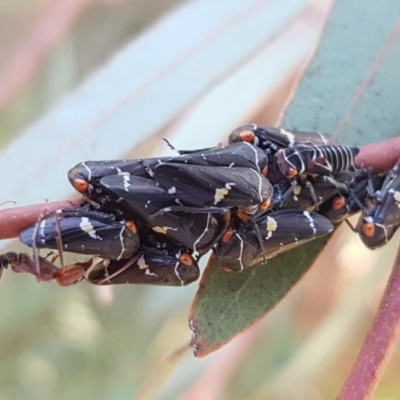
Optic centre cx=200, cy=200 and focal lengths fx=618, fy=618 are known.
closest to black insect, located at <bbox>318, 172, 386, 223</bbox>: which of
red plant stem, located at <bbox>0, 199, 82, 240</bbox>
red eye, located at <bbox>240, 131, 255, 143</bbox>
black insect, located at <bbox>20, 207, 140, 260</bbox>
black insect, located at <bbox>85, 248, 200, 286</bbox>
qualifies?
red eye, located at <bbox>240, 131, 255, 143</bbox>

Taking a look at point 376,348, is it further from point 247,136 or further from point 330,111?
point 330,111

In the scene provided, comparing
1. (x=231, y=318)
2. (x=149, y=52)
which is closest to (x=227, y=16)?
(x=149, y=52)

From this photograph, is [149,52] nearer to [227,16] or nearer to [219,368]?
[227,16]

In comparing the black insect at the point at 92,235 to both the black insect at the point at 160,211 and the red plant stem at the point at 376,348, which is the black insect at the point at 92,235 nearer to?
the black insect at the point at 160,211

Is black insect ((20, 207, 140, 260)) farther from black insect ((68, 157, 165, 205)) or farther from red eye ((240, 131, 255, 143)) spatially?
red eye ((240, 131, 255, 143))

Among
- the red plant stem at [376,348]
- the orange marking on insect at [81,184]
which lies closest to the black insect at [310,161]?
the red plant stem at [376,348]

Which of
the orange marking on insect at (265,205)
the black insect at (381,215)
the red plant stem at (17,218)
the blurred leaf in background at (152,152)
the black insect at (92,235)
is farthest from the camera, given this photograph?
the blurred leaf in background at (152,152)

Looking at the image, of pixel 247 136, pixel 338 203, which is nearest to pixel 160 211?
pixel 247 136

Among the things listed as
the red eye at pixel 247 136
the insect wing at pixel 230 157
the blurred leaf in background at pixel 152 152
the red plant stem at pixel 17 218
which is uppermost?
the red plant stem at pixel 17 218
